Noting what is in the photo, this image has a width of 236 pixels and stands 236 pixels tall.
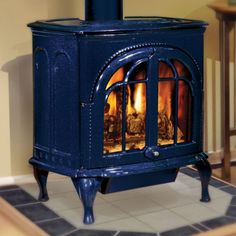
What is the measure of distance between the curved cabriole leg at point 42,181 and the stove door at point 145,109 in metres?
0.37

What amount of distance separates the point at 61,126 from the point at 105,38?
0.38m

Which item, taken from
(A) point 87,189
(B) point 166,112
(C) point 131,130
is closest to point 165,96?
(B) point 166,112

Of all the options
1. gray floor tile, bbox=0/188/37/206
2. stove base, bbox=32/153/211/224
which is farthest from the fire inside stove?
gray floor tile, bbox=0/188/37/206

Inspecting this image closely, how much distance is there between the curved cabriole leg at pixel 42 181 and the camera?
2.65m

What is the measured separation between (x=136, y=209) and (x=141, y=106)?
441mm

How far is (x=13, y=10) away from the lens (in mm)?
2773

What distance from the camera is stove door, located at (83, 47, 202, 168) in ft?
7.64

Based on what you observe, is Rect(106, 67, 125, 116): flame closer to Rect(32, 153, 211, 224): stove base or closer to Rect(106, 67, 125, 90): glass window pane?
Rect(106, 67, 125, 90): glass window pane

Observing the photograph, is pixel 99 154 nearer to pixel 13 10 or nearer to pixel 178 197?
pixel 178 197

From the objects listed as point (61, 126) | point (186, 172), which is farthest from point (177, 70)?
point (186, 172)

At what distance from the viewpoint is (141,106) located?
242 cm

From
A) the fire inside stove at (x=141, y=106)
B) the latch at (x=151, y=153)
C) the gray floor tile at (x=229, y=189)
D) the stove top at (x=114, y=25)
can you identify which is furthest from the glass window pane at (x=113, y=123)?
the gray floor tile at (x=229, y=189)

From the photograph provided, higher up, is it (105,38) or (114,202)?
(105,38)

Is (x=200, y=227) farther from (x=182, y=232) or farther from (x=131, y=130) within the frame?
(x=131, y=130)
